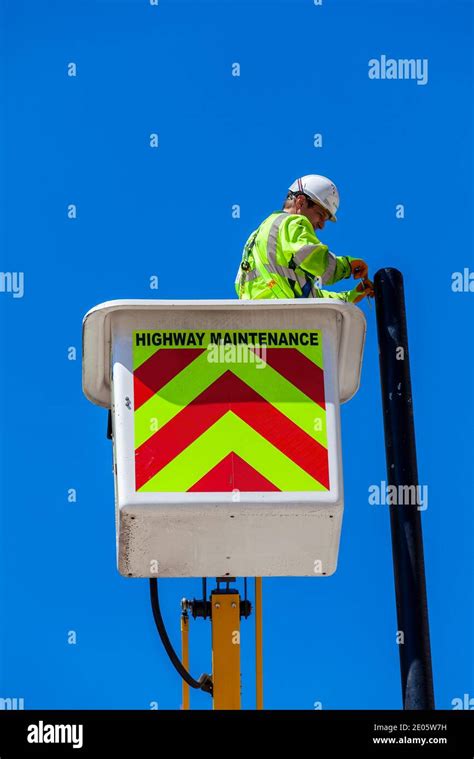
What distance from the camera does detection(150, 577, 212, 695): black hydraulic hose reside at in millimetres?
6629

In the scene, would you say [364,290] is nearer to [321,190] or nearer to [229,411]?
[321,190]

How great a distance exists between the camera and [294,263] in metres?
7.31

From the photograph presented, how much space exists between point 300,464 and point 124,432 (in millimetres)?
705

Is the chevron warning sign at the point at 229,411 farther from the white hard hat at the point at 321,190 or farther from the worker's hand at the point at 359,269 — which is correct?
the white hard hat at the point at 321,190

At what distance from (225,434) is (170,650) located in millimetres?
1035

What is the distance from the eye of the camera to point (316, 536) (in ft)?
20.9

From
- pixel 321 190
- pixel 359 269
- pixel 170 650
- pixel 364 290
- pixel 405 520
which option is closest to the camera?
pixel 405 520

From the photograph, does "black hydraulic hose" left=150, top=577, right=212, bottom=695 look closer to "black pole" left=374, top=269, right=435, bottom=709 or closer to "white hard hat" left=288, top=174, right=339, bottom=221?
"black pole" left=374, top=269, right=435, bottom=709

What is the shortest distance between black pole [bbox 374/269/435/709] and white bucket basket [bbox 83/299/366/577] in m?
0.41

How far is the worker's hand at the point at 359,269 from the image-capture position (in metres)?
7.23
